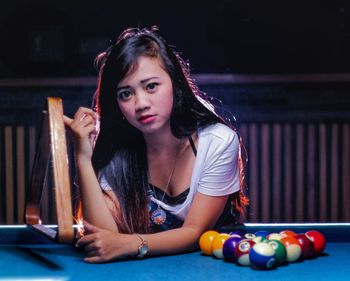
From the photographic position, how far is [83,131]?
2.91 meters

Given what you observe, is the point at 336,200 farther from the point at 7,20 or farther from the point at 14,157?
the point at 7,20

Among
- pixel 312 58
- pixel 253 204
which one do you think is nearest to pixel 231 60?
pixel 312 58

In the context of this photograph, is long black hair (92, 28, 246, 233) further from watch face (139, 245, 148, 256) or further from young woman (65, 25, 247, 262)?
watch face (139, 245, 148, 256)

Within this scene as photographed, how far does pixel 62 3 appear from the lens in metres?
4.86

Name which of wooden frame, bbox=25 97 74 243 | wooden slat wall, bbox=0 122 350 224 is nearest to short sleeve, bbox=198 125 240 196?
wooden frame, bbox=25 97 74 243

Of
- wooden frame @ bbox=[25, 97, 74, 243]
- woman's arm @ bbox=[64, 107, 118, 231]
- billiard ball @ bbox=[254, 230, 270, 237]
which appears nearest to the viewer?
wooden frame @ bbox=[25, 97, 74, 243]

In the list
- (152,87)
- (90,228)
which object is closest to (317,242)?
(90,228)

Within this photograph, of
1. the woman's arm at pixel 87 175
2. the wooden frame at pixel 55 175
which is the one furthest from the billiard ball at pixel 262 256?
the woman's arm at pixel 87 175

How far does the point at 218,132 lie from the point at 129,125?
0.47 meters

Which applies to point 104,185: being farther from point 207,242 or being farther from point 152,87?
point 207,242

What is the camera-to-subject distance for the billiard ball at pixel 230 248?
2504 millimetres

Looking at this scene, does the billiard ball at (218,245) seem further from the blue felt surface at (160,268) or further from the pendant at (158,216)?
the pendant at (158,216)

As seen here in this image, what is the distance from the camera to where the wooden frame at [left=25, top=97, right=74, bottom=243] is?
2279 mm

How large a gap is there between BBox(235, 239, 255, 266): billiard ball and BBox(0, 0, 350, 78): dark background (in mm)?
2489
